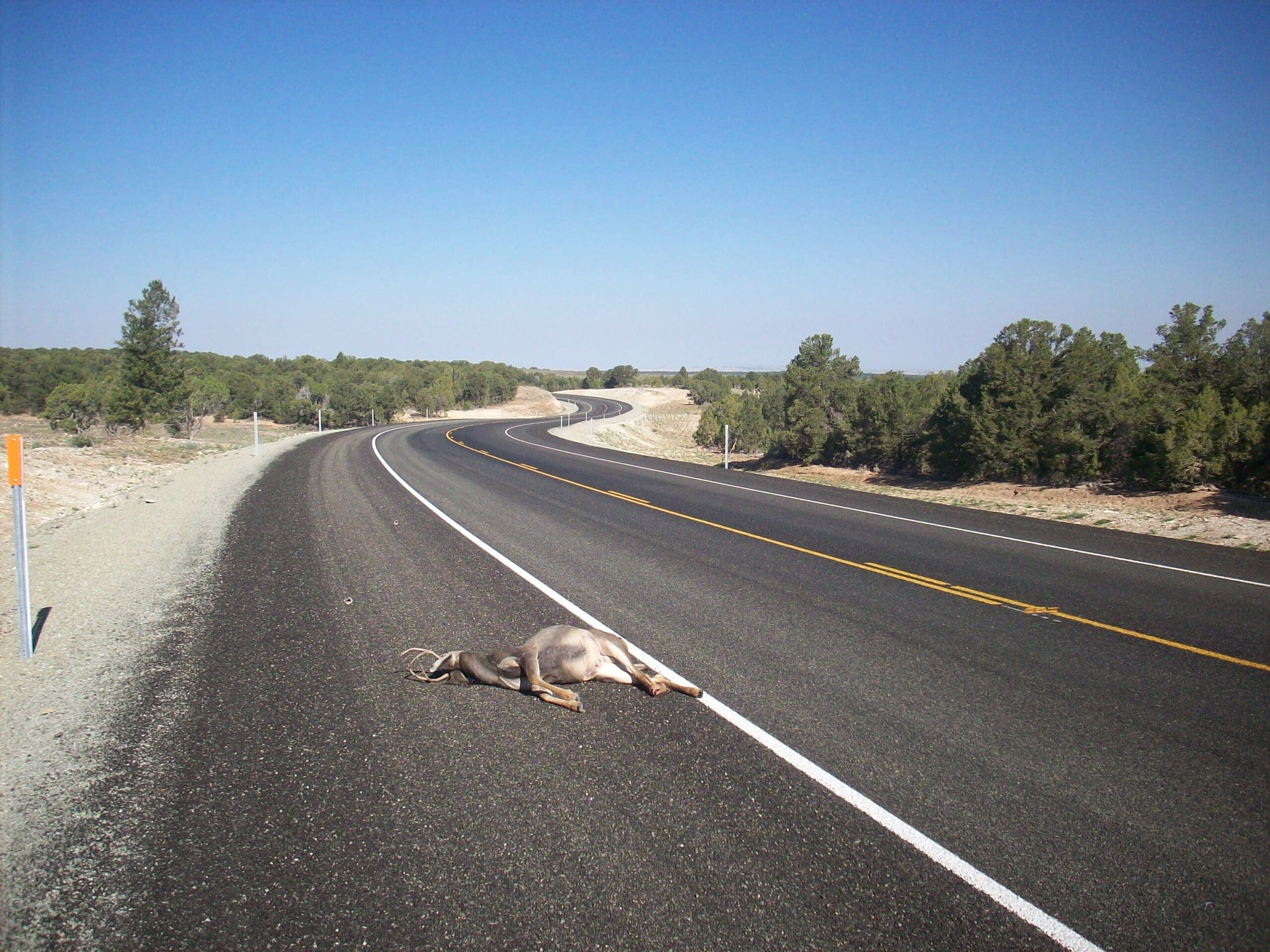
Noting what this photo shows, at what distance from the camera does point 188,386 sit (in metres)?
48.8

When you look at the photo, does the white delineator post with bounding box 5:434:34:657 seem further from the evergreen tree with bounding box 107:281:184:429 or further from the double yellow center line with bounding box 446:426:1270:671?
the evergreen tree with bounding box 107:281:184:429

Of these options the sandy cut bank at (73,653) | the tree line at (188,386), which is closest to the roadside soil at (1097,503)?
the sandy cut bank at (73,653)

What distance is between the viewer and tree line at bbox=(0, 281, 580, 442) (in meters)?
46.4

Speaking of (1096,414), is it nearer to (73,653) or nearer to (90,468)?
(73,653)

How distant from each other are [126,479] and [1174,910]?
24498 mm

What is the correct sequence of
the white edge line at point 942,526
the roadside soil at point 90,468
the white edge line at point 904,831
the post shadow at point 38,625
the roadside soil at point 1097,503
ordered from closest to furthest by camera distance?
the white edge line at point 904,831 → the post shadow at point 38,625 → the white edge line at point 942,526 → the roadside soil at point 1097,503 → the roadside soil at point 90,468

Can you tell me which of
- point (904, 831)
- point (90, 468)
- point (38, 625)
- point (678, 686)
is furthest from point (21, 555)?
point (90, 468)

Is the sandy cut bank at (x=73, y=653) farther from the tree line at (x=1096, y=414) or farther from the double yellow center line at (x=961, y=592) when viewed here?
the tree line at (x=1096, y=414)

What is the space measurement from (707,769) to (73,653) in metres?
5.39

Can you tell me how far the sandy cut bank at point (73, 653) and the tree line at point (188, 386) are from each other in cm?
2731

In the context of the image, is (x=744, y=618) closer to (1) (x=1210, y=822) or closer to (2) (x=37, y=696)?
(1) (x=1210, y=822)

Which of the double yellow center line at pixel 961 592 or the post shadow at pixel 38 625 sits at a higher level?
the double yellow center line at pixel 961 592

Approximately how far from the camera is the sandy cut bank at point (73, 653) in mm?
3605

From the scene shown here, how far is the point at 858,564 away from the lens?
9.66 m
